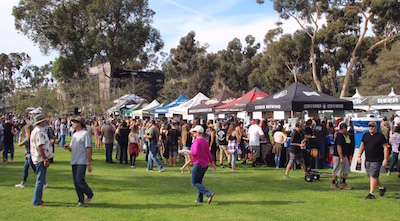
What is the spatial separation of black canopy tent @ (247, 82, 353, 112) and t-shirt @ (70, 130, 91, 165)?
7.78 metres

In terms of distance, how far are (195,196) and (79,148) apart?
282 cm

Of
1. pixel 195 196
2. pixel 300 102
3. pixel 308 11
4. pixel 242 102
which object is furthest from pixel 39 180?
pixel 308 11

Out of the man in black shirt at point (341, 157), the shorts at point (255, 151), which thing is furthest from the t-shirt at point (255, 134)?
the man in black shirt at point (341, 157)

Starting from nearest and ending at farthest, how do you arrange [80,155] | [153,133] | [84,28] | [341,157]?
1. [80,155]
2. [341,157]
3. [153,133]
4. [84,28]

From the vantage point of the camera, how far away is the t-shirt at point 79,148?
711 centimetres

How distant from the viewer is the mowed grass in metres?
6.88

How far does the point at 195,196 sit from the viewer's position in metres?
8.54

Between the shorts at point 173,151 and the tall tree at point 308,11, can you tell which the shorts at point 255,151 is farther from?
the tall tree at point 308,11

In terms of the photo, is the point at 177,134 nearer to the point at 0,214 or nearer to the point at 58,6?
the point at 0,214

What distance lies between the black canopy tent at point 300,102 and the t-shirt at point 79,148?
778cm

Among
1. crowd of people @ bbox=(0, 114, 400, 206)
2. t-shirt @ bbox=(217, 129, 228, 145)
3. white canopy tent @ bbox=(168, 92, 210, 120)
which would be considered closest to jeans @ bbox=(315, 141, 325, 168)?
crowd of people @ bbox=(0, 114, 400, 206)

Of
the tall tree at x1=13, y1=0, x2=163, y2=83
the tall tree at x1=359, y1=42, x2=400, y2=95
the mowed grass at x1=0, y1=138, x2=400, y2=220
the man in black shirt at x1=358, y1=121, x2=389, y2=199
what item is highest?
the tall tree at x1=13, y1=0, x2=163, y2=83

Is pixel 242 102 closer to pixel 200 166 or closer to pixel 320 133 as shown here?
pixel 320 133

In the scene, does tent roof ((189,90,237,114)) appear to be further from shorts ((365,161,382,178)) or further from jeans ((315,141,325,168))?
shorts ((365,161,382,178))
